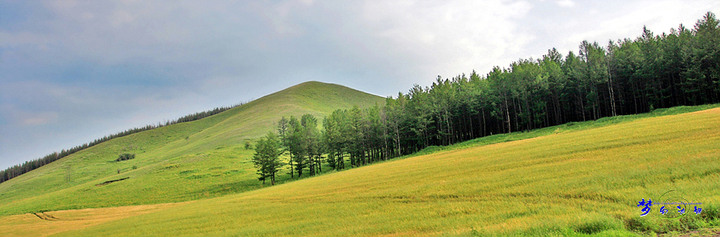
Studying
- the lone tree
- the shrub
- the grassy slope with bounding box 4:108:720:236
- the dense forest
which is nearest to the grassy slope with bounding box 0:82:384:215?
the lone tree

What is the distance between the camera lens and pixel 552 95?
68.9m

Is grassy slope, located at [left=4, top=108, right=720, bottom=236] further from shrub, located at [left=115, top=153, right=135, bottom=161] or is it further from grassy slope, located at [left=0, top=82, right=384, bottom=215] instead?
shrub, located at [left=115, top=153, right=135, bottom=161]

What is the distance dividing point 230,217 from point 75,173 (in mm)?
138085

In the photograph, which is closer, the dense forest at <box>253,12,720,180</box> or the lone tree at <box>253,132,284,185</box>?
the dense forest at <box>253,12,720,180</box>

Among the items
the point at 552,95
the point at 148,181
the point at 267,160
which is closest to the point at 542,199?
the point at 267,160

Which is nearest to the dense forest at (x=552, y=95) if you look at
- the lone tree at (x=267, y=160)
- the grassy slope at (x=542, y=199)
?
the lone tree at (x=267, y=160)

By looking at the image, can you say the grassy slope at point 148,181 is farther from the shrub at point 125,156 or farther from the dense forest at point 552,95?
the dense forest at point 552,95

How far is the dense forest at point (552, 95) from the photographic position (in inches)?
2159

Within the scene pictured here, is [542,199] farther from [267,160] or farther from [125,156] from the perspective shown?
[125,156]

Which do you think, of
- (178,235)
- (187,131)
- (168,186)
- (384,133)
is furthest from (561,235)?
(187,131)

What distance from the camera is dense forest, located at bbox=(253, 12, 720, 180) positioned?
54.8 m

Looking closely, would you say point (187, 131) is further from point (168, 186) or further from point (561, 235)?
point (561, 235)

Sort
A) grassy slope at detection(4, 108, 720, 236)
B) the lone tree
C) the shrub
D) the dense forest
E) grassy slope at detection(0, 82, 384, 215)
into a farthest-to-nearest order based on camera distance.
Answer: the shrub < the lone tree < grassy slope at detection(0, 82, 384, 215) < the dense forest < grassy slope at detection(4, 108, 720, 236)

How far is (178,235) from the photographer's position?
18.7 meters
